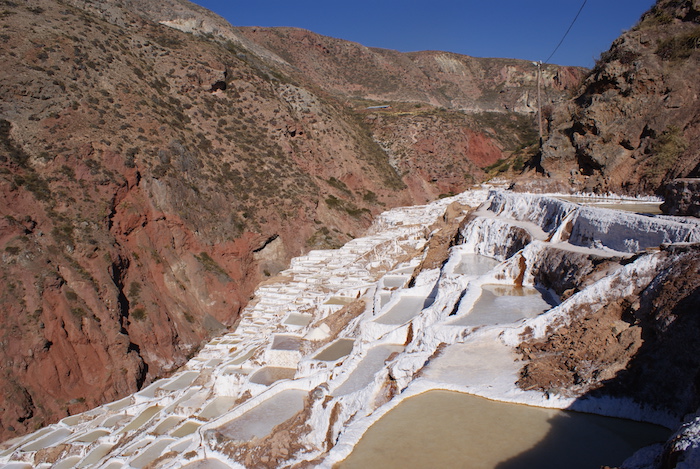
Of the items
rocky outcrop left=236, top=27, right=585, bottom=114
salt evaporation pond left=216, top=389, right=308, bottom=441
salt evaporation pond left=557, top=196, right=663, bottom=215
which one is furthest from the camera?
rocky outcrop left=236, top=27, right=585, bottom=114

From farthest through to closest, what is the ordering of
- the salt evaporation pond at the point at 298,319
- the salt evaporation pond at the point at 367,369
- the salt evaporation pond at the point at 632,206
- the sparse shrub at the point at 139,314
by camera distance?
the sparse shrub at the point at 139,314
the salt evaporation pond at the point at 298,319
the salt evaporation pond at the point at 632,206
the salt evaporation pond at the point at 367,369

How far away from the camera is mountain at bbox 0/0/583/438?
55.7 feet

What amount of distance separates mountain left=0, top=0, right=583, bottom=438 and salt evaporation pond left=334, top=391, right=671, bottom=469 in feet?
48.5

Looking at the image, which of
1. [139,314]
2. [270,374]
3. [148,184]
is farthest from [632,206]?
[148,184]

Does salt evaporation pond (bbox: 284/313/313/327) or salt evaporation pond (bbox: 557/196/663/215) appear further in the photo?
salt evaporation pond (bbox: 284/313/313/327)

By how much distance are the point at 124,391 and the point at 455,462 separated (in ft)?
52.2

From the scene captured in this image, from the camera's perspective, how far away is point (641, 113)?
17000 mm

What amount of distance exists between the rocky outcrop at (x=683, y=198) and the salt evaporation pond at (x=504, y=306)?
3098mm

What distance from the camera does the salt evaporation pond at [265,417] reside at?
27.2 feet

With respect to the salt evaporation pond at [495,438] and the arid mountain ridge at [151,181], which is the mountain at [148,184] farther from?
the salt evaporation pond at [495,438]

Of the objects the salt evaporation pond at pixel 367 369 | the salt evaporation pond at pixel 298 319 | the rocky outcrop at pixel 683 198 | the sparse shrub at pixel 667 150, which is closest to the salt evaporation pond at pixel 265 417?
the salt evaporation pond at pixel 367 369

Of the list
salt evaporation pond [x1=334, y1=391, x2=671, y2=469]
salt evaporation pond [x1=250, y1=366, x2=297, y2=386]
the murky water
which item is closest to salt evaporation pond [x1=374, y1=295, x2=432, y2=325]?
the murky water

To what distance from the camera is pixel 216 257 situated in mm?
24406

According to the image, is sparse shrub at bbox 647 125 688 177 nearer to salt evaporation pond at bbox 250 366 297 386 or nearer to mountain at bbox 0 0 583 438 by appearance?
salt evaporation pond at bbox 250 366 297 386
